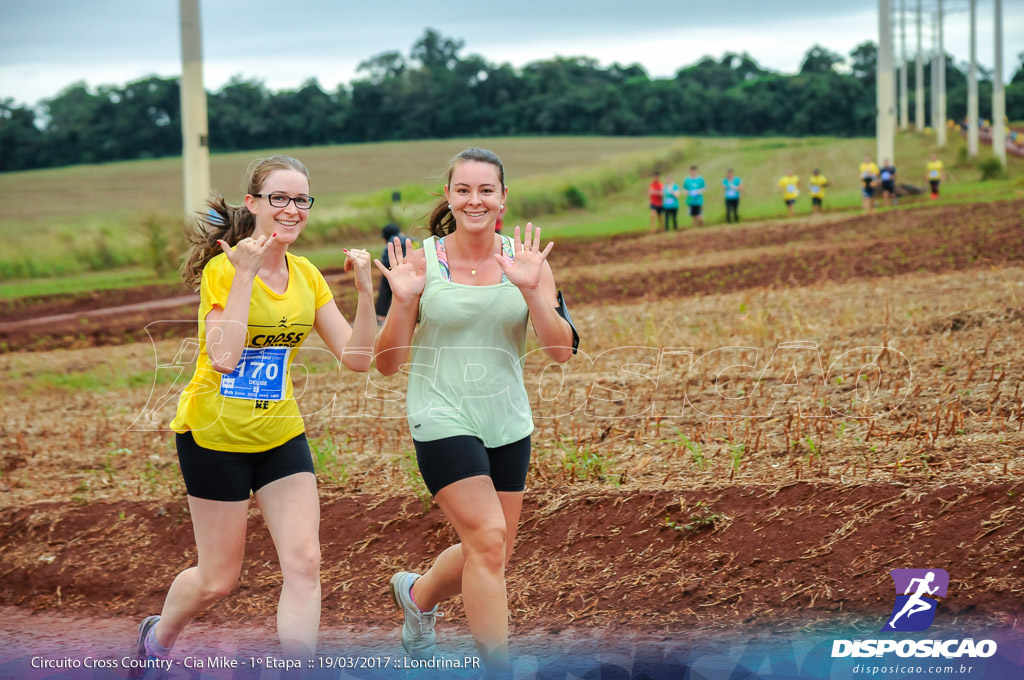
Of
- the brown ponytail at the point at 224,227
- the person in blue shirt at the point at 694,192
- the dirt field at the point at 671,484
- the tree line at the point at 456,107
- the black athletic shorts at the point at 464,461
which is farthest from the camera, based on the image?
the tree line at the point at 456,107

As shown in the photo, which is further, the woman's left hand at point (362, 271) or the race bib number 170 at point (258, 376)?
the woman's left hand at point (362, 271)

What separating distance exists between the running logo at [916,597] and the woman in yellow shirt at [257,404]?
2.48m

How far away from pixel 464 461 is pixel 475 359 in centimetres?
41

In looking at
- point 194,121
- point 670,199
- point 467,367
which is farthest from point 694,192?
point 467,367

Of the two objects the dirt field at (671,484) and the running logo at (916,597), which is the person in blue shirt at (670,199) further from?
the running logo at (916,597)

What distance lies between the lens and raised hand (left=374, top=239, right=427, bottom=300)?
4688 millimetres

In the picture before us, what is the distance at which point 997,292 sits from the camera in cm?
1290

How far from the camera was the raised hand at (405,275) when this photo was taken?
4.69 m

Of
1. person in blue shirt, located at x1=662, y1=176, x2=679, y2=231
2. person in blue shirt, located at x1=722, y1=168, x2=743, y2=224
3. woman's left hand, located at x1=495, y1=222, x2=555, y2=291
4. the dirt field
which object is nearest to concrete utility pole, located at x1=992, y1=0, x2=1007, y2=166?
person in blue shirt, located at x1=722, y1=168, x2=743, y2=224

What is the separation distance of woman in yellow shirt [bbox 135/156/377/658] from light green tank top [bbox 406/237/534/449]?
291mm

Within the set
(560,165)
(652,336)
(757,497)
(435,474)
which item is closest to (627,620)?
(757,497)

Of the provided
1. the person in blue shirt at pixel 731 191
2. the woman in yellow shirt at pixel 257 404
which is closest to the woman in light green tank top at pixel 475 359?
the woman in yellow shirt at pixel 257 404

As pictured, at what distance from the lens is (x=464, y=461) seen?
14.9 feet

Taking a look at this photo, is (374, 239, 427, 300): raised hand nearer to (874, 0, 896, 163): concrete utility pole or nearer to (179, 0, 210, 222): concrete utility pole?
(179, 0, 210, 222): concrete utility pole
